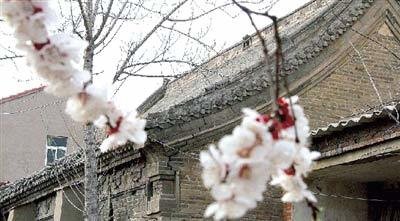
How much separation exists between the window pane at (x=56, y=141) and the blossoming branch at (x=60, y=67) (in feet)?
64.9

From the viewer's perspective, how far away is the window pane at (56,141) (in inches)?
882

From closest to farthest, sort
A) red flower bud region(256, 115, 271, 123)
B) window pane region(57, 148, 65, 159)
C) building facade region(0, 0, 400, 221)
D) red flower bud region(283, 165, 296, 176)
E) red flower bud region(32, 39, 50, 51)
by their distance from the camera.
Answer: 1. red flower bud region(256, 115, 271, 123)
2. red flower bud region(32, 39, 50, 51)
3. red flower bud region(283, 165, 296, 176)
4. building facade region(0, 0, 400, 221)
5. window pane region(57, 148, 65, 159)

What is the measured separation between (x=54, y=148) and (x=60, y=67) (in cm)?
2035

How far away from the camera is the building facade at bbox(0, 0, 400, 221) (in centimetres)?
888

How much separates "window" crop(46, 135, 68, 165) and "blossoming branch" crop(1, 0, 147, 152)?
19.7 metres

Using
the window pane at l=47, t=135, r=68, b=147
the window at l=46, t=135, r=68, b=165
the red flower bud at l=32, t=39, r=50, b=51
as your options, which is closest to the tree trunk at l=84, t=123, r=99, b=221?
the red flower bud at l=32, t=39, r=50, b=51

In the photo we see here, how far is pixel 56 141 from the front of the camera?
74.6 feet

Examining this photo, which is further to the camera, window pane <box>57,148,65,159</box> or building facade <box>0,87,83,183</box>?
window pane <box>57,148,65,159</box>

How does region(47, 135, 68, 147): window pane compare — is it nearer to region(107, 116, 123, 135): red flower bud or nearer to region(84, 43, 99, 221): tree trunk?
region(84, 43, 99, 221): tree trunk

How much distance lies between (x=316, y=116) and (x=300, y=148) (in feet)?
26.7

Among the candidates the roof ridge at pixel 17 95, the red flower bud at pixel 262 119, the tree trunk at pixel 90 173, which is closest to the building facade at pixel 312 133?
the tree trunk at pixel 90 173

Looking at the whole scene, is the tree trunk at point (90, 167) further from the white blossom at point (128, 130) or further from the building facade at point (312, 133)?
the white blossom at point (128, 130)

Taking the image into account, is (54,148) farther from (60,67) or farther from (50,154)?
(60,67)

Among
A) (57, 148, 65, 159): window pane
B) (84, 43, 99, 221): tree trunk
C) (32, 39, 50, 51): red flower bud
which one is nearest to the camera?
(32, 39, 50, 51): red flower bud
